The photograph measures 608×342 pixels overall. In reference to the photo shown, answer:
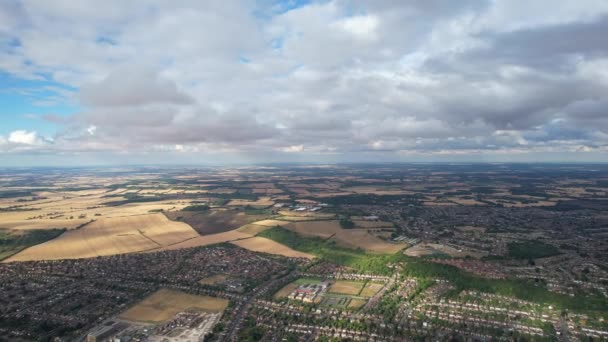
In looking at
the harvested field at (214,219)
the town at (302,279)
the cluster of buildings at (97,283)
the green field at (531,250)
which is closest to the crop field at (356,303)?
the town at (302,279)

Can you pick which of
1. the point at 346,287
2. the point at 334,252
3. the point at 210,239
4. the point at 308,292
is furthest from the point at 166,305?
the point at 210,239

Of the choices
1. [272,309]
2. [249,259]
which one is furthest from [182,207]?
[272,309]

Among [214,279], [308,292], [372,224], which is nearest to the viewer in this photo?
[308,292]

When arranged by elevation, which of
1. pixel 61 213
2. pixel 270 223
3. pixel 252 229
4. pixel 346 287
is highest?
pixel 61 213

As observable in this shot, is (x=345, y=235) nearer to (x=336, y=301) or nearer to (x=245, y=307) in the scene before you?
(x=336, y=301)

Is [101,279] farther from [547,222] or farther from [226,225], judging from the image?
[547,222]

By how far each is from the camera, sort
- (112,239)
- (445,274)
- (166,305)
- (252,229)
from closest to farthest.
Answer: (166,305)
(445,274)
(112,239)
(252,229)
